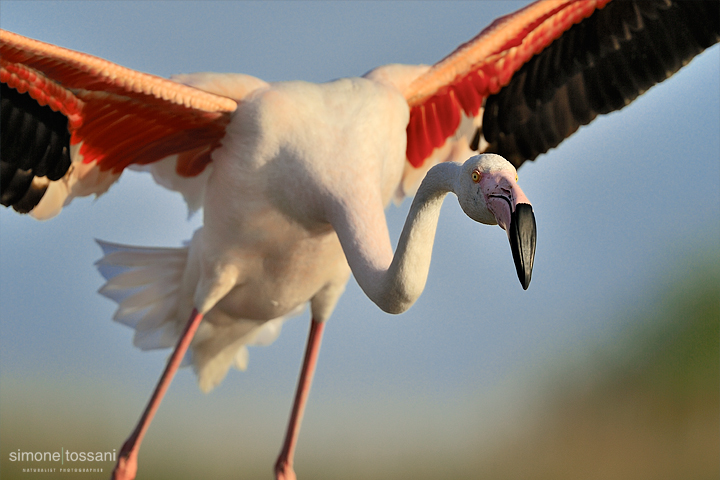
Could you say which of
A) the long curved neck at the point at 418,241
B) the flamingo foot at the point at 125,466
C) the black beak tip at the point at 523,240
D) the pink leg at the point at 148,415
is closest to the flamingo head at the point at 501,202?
the black beak tip at the point at 523,240

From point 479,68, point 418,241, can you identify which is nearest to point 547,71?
point 479,68

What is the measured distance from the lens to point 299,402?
421 centimetres

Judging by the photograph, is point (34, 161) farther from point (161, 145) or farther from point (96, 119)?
point (161, 145)

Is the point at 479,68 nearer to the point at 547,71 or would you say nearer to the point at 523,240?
the point at 547,71

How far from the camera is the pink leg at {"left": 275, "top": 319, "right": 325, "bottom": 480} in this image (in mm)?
4141

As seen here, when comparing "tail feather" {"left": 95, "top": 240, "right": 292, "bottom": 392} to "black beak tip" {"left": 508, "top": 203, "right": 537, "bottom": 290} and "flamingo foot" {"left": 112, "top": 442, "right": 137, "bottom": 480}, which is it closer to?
"flamingo foot" {"left": 112, "top": 442, "right": 137, "bottom": 480}

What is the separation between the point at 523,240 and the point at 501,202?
146 mm

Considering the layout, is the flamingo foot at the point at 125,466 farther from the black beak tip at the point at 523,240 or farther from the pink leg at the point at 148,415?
the black beak tip at the point at 523,240

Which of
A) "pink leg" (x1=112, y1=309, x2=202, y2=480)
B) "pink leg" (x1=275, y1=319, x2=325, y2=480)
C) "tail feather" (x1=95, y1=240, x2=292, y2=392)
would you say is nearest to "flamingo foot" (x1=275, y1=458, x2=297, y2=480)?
"pink leg" (x1=275, y1=319, x2=325, y2=480)

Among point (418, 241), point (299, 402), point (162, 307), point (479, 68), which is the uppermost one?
point (479, 68)

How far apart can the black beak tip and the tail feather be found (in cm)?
242

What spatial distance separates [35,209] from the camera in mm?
3299

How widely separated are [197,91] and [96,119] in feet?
1.62

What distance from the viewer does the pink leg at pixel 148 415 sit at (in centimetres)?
372
